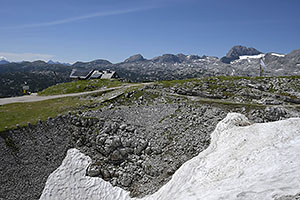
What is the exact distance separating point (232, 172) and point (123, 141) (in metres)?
19.3

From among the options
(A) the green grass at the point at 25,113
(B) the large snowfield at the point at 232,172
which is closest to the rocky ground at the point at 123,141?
(B) the large snowfield at the point at 232,172

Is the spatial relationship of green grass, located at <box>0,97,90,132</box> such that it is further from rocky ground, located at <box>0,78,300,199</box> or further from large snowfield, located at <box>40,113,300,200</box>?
large snowfield, located at <box>40,113,300,200</box>

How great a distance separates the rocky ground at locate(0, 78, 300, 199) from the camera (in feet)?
87.3

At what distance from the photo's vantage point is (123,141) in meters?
31.0

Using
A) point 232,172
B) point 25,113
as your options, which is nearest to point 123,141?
point 232,172

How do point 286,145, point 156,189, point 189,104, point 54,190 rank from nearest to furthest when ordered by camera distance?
1. point 286,145
2. point 156,189
3. point 54,190
4. point 189,104

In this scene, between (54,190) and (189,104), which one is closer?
(54,190)

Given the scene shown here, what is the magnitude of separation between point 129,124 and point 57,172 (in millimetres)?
15162

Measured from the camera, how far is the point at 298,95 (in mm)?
49219

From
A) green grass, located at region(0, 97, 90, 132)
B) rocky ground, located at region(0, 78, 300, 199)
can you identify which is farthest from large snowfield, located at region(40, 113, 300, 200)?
green grass, located at region(0, 97, 90, 132)

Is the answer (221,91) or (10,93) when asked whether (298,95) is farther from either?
(10,93)

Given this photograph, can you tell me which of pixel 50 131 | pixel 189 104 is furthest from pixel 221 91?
pixel 50 131

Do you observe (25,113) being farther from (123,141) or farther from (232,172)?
(232,172)

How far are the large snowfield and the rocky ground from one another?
6.15 feet
